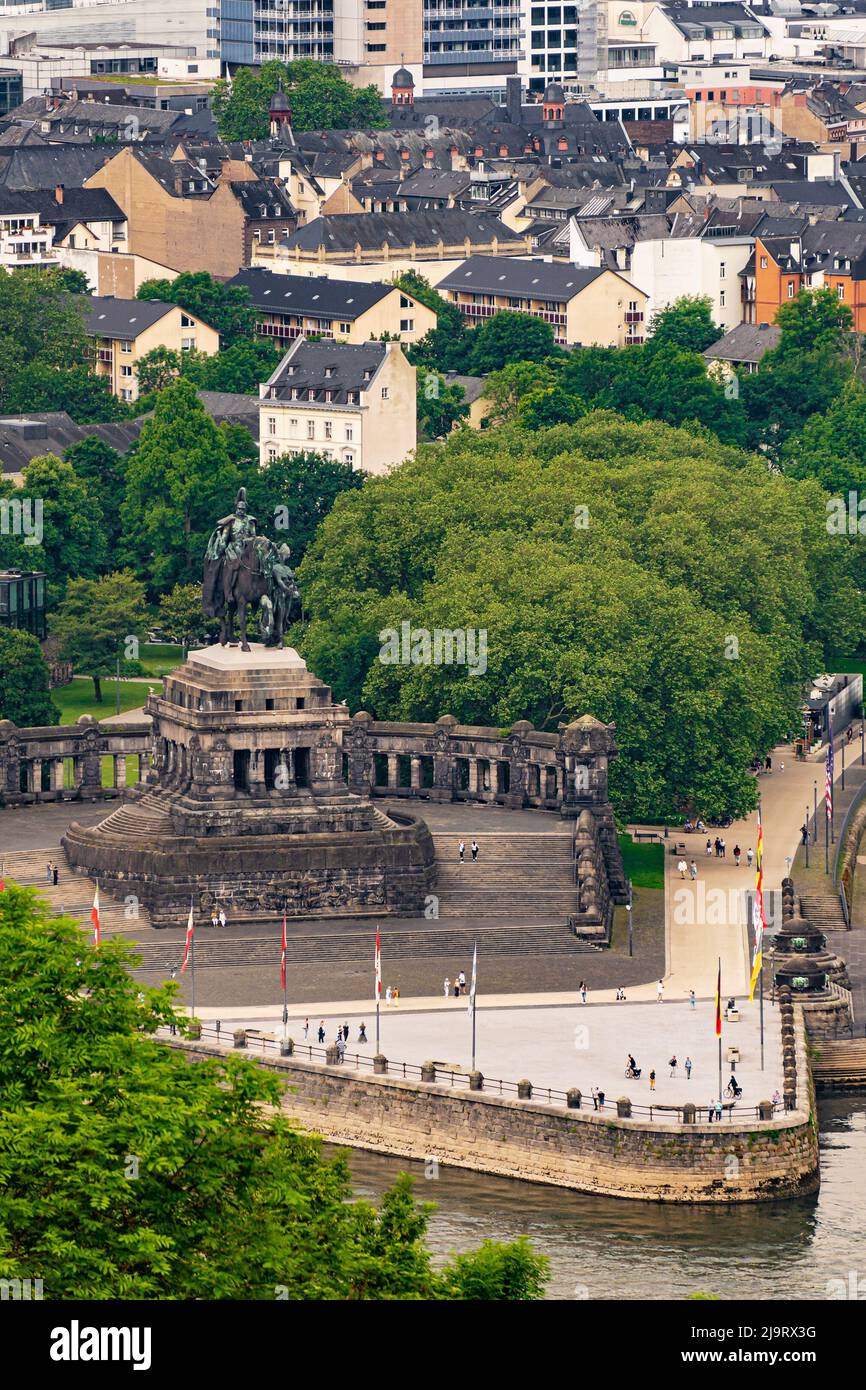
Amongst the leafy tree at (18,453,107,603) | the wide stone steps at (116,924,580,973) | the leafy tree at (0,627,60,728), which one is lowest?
the wide stone steps at (116,924,580,973)

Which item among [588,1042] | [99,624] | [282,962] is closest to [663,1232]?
[588,1042]

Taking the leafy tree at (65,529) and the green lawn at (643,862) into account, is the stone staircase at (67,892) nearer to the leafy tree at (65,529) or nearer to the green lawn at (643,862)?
the green lawn at (643,862)

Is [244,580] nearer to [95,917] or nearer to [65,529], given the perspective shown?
[95,917]

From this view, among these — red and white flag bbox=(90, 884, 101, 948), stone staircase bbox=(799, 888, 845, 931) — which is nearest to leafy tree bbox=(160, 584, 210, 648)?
stone staircase bbox=(799, 888, 845, 931)

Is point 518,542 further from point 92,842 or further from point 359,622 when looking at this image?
point 92,842

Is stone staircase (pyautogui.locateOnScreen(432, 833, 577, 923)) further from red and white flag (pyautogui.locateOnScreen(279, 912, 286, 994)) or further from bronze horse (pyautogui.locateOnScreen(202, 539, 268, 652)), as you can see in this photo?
bronze horse (pyautogui.locateOnScreen(202, 539, 268, 652))
